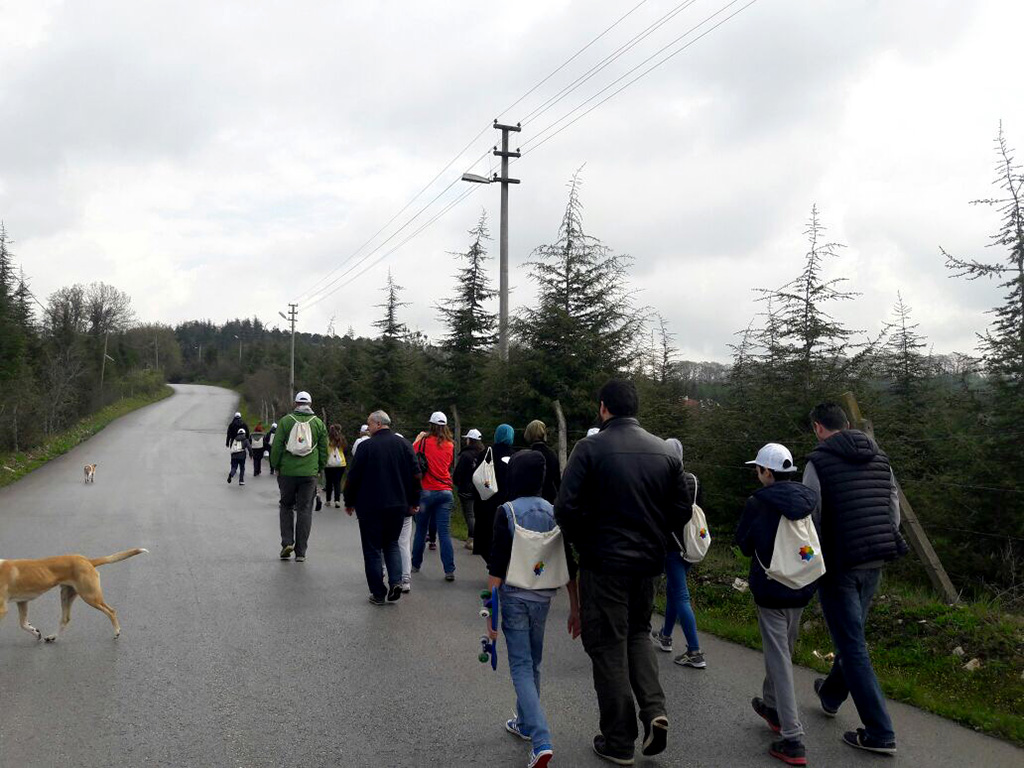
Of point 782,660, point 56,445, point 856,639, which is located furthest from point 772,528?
point 56,445

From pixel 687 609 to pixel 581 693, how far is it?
3.79 ft

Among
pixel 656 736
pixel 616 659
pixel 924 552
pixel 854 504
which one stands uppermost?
pixel 854 504

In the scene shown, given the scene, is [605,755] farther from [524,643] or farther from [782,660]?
[782,660]

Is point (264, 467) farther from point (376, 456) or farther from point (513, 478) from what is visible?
point (513, 478)

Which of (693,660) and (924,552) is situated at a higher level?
(924,552)

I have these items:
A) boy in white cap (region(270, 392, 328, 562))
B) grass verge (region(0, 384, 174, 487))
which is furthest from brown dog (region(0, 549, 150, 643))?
grass verge (region(0, 384, 174, 487))

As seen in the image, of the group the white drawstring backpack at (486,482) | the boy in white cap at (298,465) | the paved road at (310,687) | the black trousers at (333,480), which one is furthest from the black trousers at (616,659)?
the black trousers at (333,480)

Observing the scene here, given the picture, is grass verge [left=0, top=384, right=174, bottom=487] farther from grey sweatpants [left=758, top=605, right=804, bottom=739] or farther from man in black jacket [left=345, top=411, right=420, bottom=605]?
grey sweatpants [left=758, top=605, right=804, bottom=739]

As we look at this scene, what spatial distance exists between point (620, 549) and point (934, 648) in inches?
145

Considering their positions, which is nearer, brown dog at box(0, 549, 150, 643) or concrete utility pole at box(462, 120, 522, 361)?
brown dog at box(0, 549, 150, 643)

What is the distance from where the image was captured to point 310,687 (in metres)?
5.77

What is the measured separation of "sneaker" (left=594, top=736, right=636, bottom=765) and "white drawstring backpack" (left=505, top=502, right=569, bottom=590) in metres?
0.94

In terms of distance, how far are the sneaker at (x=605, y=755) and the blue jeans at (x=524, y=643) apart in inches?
12.5

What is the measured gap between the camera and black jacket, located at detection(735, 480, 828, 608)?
4816 mm
